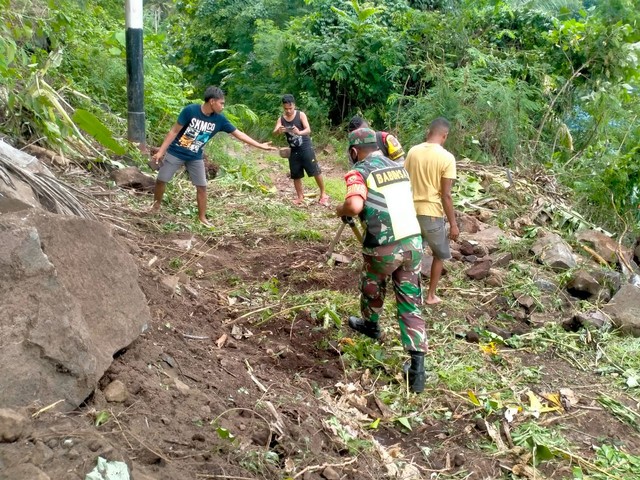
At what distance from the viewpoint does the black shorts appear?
9.77 metres

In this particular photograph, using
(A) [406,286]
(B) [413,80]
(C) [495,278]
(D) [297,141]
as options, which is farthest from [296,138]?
(B) [413,80]

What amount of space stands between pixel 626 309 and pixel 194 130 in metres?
4.90

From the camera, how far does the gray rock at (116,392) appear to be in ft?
11.5

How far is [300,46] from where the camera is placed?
15164mm

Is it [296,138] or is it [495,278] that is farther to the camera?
[296,138]

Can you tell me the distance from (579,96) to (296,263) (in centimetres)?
864

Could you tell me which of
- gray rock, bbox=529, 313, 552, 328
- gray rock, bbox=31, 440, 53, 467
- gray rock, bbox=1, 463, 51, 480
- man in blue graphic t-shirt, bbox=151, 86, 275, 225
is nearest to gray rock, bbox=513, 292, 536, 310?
gray rock, bbox=529, 313, 552, 328

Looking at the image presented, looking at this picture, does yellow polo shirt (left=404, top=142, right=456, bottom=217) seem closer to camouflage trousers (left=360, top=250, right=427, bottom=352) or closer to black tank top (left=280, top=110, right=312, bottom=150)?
camouflage trousers (left=360, top=250, right=427, bottom=352)

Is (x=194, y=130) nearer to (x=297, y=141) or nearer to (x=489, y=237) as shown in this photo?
(x=297, y=141)

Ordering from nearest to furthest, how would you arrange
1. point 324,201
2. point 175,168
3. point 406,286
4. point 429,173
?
point 406,286 → point 429,173 → point 175,168 → point 324,201

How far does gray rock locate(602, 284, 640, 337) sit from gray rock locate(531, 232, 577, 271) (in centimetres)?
80

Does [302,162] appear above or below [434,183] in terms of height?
below

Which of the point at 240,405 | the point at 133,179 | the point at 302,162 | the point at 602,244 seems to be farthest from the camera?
the point at 302,162

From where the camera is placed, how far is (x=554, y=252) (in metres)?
8.02
